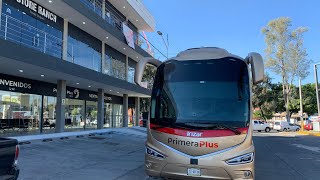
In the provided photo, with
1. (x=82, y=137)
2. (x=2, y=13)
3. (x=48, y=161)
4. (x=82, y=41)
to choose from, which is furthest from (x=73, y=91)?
(x=48, y=161)

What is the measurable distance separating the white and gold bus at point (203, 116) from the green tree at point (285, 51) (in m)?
50.3

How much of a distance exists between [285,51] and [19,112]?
146 feet

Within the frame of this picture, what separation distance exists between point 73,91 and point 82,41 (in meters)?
4.97

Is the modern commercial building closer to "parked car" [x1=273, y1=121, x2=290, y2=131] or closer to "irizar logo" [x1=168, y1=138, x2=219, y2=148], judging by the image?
"irizar logo" [x1=168, y1=138, x2=219, y2=148]

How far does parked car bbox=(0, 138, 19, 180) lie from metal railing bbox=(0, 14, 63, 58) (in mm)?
12098

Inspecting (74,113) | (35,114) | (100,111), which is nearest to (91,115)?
(100,111)

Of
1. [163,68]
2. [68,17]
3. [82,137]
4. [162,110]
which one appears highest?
[68,17]

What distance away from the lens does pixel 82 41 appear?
2661 centimetres

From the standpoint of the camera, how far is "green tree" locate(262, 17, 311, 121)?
54438mm

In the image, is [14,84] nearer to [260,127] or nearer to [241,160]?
[241,160]

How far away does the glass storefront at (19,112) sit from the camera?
21.3 m

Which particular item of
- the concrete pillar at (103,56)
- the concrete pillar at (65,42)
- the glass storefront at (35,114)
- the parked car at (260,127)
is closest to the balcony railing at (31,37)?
the concrete pillar at (65,42)

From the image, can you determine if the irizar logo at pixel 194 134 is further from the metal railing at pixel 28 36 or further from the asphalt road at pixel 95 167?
the metal railing at pixel 28 36

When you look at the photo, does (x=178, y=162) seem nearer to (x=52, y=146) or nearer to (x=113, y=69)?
(x=52, y=146)
